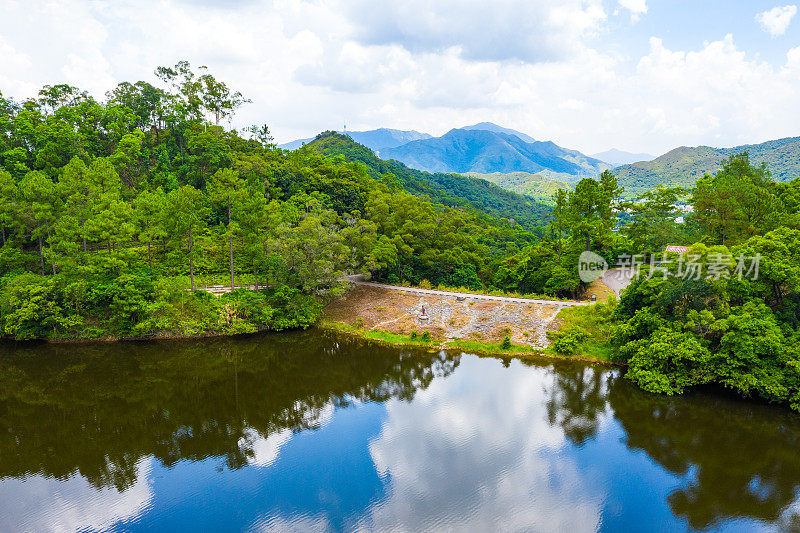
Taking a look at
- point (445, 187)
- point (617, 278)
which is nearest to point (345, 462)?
point (617, 278)

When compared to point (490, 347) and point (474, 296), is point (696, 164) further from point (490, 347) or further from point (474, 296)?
point (490, 347)

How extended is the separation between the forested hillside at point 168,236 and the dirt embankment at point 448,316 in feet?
7.69

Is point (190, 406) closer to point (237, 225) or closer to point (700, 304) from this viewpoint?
point (237, 225)

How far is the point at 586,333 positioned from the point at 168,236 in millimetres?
25953

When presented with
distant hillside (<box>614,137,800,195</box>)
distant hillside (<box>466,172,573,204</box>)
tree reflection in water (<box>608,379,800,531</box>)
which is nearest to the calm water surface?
tree reflection in water (<box>608,379,800,531</box>)

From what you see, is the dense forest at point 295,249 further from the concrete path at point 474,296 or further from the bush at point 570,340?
the concrete path at point 474,296

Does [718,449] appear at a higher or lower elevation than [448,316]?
lower

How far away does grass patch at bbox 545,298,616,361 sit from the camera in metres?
22.6

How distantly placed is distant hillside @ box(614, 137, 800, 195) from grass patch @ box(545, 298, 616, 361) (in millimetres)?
117094

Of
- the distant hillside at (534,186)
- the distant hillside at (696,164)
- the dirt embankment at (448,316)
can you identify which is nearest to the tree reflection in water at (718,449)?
the dirt embankment at (448,316)

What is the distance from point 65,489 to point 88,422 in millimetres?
4453

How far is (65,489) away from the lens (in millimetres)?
12625

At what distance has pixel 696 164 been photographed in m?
136

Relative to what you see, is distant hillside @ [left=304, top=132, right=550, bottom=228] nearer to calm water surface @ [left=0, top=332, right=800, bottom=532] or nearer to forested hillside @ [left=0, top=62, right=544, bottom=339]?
forested hillside @ [left=0, top=62, right=544, bottom=339]
